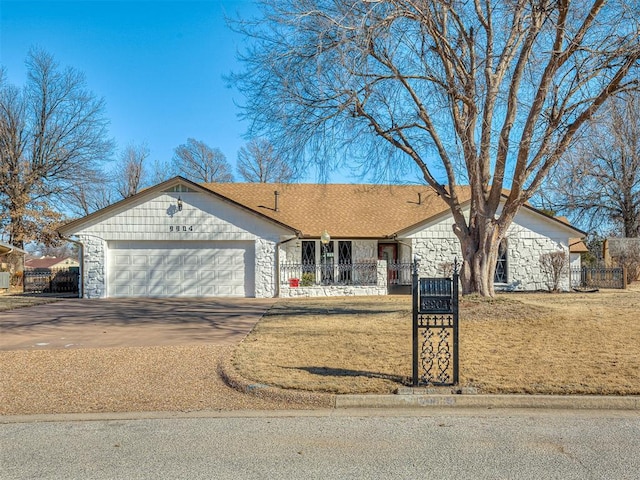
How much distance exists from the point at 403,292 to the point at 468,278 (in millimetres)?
8188

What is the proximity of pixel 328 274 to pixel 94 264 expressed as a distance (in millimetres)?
9514

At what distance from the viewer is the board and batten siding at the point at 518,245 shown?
21.0m

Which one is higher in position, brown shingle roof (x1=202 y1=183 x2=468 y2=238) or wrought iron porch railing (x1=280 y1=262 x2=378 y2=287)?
brown shingle roof (x1=202 y1=183 x2=468 y2=238)

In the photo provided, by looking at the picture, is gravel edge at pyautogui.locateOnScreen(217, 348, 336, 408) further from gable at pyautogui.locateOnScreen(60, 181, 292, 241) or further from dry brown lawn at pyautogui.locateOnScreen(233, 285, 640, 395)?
gable at pyautogui.locateOnScreen(60, 181, 292, 241)

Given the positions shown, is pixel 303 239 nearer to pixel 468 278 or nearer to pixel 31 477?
pixel 468 278

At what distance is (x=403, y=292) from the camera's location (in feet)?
68.6

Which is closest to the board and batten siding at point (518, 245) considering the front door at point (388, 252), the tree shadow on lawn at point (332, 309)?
the front door at point (388, 252)

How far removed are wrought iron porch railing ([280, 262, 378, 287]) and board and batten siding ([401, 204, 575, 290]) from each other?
2295 mm

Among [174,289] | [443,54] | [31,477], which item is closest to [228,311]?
[174,289]

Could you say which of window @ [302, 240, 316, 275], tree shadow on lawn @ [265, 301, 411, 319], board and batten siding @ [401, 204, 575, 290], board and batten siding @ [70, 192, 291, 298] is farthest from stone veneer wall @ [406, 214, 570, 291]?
board and batten siding @ [70, 192, 291, 298]

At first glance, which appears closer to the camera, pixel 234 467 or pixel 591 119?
pixel 234 467

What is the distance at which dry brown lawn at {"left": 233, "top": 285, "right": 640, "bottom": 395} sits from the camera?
243 inches

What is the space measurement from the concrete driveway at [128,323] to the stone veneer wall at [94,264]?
1385 millimetres

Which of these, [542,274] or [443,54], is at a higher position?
[443,54]
